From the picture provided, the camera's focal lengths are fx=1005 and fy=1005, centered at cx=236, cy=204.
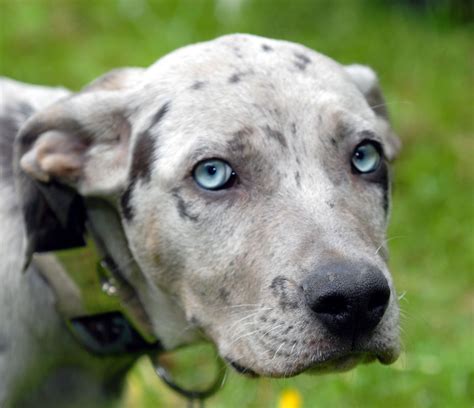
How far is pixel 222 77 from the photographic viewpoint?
3.60m

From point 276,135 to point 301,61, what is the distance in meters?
0.40

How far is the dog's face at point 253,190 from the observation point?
3.13 metres

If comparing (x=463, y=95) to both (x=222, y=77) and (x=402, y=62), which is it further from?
(x=222, y=77)

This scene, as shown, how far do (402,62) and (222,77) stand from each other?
201 inches

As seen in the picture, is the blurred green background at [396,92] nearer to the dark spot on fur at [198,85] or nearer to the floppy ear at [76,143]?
Result: the floppy ear at [76,143]

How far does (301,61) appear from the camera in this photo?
3.70 meters

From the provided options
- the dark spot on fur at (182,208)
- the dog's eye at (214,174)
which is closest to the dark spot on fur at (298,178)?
the dog's eye at (214,174)

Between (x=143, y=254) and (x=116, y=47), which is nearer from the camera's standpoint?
(x=143, y=254)

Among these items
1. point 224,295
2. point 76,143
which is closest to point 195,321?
point 224,295

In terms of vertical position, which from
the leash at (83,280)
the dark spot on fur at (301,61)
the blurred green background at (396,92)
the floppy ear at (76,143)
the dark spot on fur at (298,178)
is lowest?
Result: the blurred green background at (396,92)

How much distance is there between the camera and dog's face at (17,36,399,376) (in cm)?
313

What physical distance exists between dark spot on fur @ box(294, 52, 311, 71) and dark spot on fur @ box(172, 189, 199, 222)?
649mm

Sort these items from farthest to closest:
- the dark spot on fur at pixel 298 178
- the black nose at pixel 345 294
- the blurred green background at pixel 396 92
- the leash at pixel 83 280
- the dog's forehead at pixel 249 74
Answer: the blurred green background at pixel 396 92, the leash at pixel 83 280, the dog's forehead at pixel 249 74, the dark spot on fur at pixel 298 178, the black nose at pixel 345 294

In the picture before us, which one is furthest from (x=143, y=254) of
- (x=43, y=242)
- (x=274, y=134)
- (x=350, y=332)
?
(x=350, y=332)
